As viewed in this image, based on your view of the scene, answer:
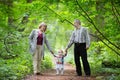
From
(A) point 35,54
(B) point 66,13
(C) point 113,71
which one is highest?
(B) point 66,13

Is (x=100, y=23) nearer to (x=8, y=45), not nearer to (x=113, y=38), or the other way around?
(x=113, y=38)

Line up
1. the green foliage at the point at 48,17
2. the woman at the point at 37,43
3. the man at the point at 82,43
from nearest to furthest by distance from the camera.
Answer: the green foliage at the point at 48,17 < the man at the point at 82,43 < the woman at the point at 37,43

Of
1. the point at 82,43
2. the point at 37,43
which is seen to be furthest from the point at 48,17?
the point at 82,43

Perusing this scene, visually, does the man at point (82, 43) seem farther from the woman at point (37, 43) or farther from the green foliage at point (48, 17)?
the woman at point (37, 43)

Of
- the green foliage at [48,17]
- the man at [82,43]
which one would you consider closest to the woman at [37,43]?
the green foliage at [48,17]

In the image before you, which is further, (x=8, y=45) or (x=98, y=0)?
(x=8, y=45)

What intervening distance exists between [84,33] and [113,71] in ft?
6.24

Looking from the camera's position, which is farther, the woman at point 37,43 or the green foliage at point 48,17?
the woman at point 37,43

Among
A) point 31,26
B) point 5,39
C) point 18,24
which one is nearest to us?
point 5,39

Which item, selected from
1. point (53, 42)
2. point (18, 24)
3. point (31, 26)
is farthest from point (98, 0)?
point (53, 42)

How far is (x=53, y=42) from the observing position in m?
38.4

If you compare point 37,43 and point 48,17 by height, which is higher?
point 48,17

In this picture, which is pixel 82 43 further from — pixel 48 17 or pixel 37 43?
pixel 37 43

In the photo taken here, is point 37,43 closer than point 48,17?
No
